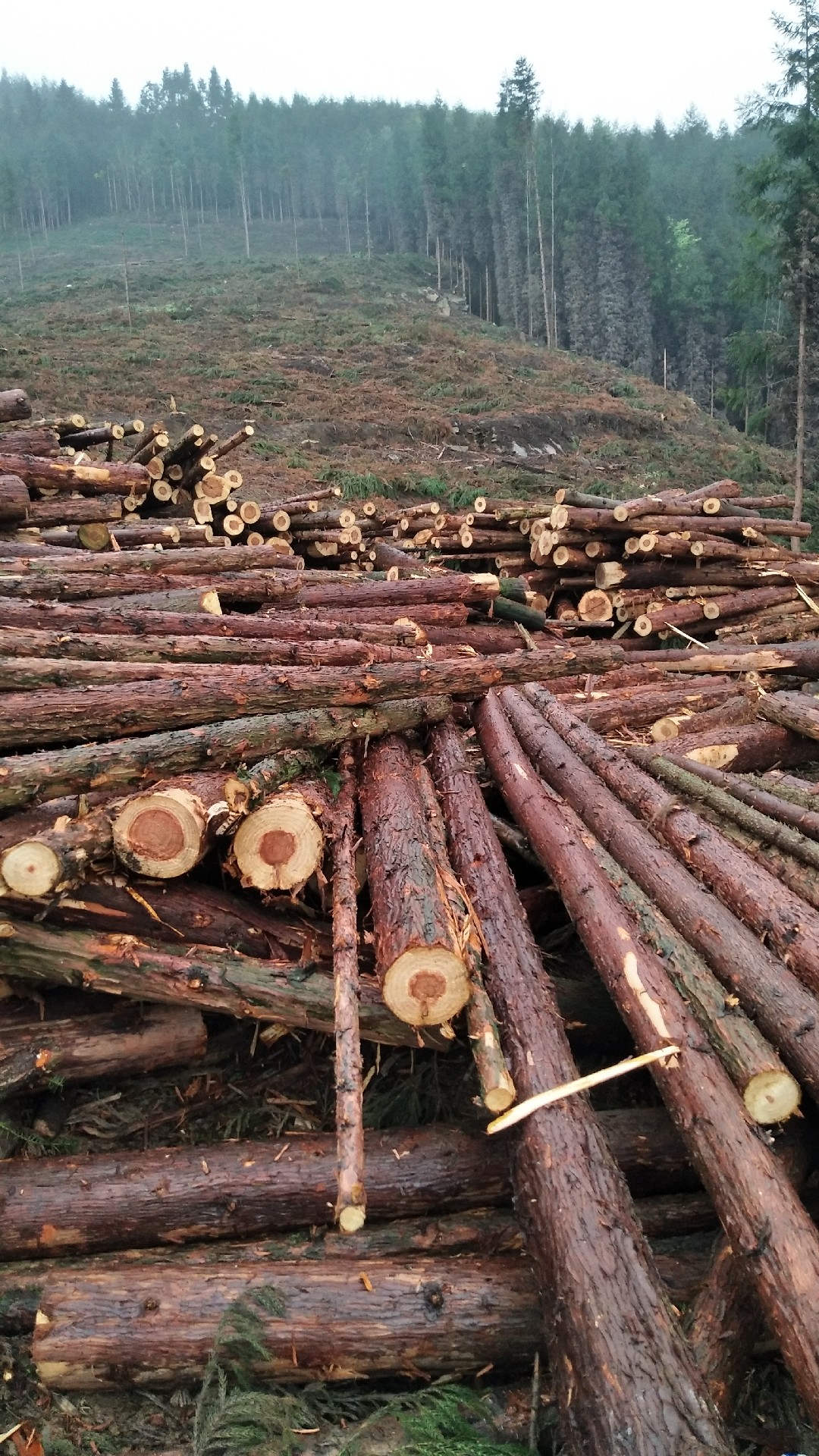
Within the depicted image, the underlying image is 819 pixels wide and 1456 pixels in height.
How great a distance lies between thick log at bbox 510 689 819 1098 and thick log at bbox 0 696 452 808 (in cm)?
136

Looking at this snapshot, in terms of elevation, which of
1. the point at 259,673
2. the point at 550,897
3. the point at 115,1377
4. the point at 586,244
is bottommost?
the point at 115,1377

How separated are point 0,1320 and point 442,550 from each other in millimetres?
9791

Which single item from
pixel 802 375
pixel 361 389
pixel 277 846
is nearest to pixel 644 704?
pixel 277 846

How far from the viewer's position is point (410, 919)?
10.6ft

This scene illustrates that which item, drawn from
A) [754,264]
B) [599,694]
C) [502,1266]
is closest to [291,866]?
[502,1266]

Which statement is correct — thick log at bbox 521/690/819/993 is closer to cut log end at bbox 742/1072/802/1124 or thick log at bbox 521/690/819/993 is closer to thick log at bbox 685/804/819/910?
thick log at bbox 685/804/819/910

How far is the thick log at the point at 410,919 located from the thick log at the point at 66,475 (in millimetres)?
6093

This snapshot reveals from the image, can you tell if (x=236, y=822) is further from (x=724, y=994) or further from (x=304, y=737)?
(x=724, y=994)

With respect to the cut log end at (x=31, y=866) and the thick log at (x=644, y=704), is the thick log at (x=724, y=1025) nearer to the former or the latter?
the cut log end at (x=31, y=866)

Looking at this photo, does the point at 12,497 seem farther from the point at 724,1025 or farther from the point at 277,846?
the point at 724,1025

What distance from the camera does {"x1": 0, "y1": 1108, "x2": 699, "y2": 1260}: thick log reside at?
3.21m

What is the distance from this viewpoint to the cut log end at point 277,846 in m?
3.71

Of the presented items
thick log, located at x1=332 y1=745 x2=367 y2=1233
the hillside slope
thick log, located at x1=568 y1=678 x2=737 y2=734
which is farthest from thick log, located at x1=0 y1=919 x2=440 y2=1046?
the hillside slope

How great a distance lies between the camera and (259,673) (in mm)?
4703
